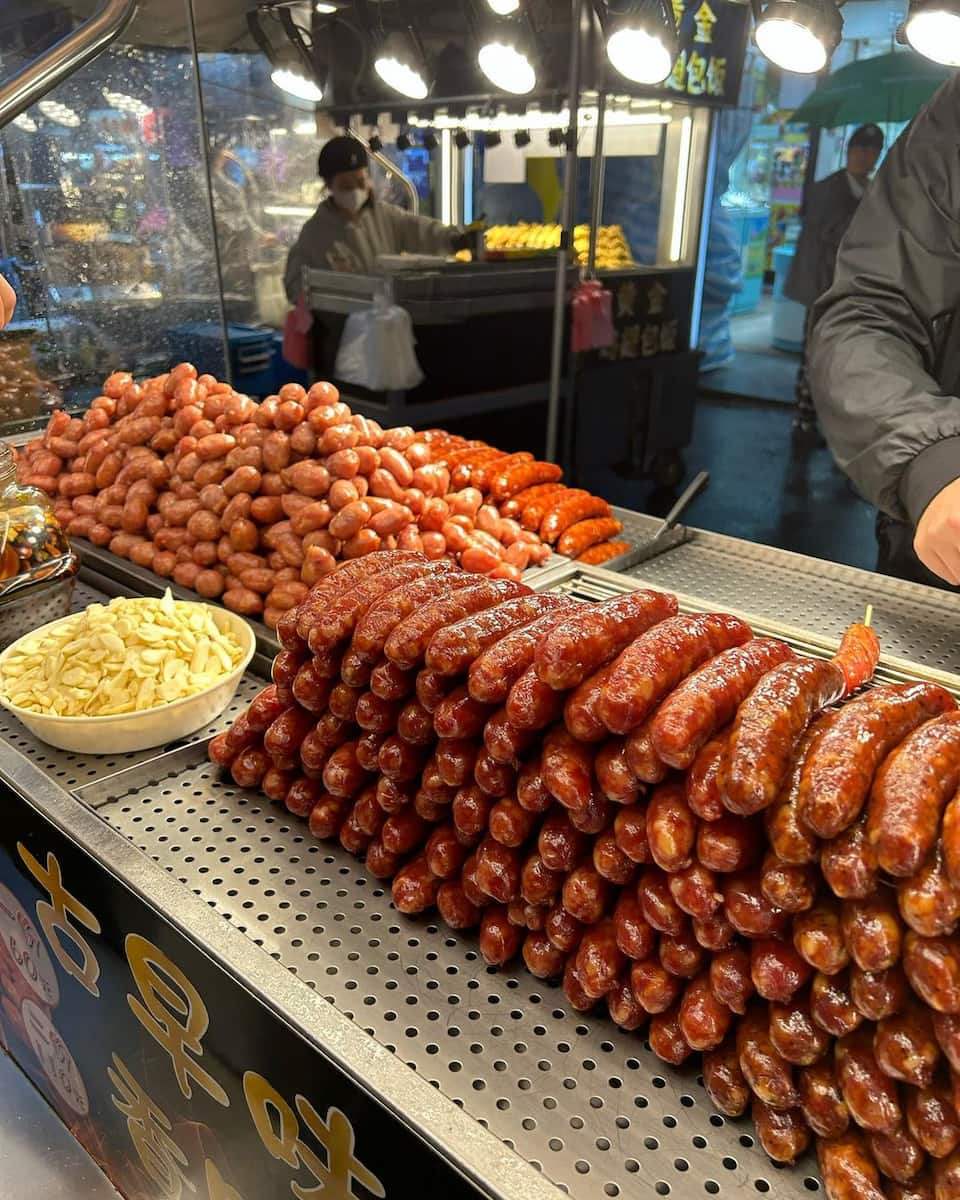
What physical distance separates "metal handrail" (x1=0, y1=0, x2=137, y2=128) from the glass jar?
99cm

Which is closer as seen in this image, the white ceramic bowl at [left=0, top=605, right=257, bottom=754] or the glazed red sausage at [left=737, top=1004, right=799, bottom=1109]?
the glazed red sausage at [left=737, top=1004, right=799, bottom=1109]

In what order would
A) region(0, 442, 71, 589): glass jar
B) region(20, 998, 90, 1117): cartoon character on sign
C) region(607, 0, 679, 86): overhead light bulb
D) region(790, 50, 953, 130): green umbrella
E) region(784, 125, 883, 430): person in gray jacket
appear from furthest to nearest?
region(784, 125, 883, 430): person in gray jacket, region(790, 50, 953, 130): green umbrella, region(607, 0, 679, 86): overhead light bulb, region(0, 442, 71, 589): glass jar, region(20, 998, 90, 1117): cartoon character on sign

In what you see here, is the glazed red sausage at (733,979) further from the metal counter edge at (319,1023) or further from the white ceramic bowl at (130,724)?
the white ceramic bowl at (130,724)

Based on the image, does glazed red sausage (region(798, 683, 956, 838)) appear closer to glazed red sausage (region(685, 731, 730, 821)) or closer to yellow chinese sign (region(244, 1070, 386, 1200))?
glazed red sausage (region(685, 731, 730, 821))

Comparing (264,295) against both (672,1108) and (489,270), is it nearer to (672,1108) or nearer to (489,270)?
(489,270)

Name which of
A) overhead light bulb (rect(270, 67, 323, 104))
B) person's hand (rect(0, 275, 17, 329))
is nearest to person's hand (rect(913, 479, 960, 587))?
person's hand (rect(0, 275, 17, 329))

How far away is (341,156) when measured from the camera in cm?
614

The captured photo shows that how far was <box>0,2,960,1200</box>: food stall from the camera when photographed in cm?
118

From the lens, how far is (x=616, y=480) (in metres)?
7.20

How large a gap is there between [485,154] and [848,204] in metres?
2.40

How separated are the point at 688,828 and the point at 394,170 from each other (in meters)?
6.13

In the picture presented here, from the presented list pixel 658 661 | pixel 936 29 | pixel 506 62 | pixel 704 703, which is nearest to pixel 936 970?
pixel 704 703

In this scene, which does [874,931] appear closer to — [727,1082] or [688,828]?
[688,828]

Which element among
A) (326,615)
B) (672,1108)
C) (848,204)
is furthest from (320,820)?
(848,204)
